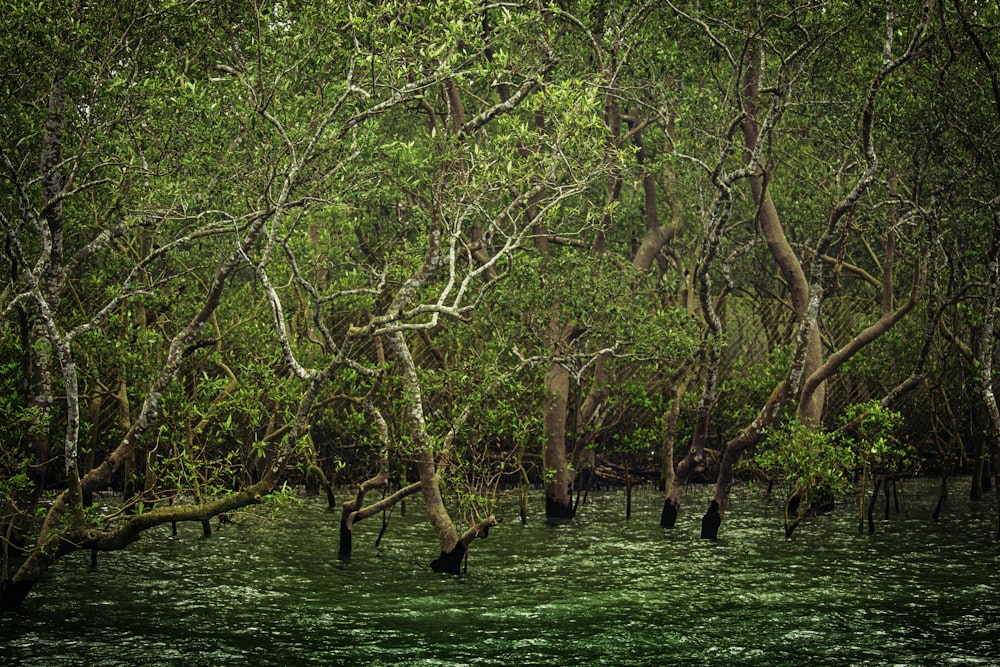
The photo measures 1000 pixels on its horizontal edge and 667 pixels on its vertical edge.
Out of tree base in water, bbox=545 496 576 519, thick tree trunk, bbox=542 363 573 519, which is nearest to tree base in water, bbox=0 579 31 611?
thick tree trunk, bbox=542 363 573 519

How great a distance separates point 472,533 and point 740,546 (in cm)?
665

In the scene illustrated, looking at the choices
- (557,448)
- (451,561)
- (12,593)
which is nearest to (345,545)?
(451,561)

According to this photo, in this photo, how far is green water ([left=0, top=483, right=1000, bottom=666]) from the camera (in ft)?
48.3

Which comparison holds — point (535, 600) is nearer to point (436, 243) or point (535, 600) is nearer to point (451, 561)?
point (451, 561)

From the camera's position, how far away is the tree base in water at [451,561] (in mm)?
19609

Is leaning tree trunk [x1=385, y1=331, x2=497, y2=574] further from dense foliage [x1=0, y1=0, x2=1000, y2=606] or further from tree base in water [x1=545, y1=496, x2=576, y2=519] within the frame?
tree base in water [x1=545, y1=496, x2=576, y2=519]

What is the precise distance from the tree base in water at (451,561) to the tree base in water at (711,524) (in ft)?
20.3

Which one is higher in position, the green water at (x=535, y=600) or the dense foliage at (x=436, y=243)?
the dense foliage at (x=436, y=243)

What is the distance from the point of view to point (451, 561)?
1981 centimetres

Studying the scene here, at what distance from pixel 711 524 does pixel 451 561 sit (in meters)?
6.64

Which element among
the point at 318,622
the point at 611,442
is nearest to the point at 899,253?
the point at 611,442

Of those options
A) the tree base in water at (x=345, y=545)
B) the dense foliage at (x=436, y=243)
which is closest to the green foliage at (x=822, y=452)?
the dense foliage at (x=436, y=243)

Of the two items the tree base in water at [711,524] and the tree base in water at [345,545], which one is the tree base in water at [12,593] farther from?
the tree base in water at [711,524]

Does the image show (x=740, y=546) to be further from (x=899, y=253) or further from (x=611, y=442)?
(x=899, y=253)
